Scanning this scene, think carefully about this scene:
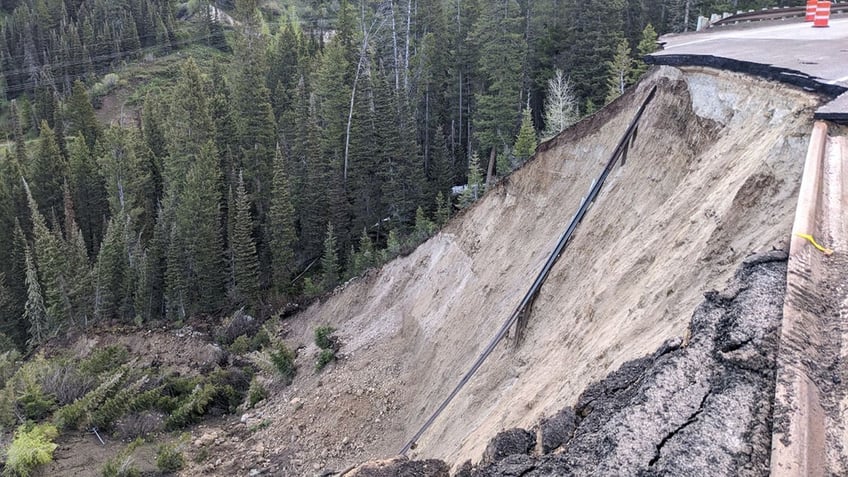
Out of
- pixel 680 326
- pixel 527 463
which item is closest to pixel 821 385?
pixel 680 326

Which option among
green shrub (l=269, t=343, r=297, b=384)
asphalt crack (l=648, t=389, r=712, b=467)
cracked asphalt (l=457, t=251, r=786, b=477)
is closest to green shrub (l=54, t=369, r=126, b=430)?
green shrub (l=269, t=343, r=297, b=384)

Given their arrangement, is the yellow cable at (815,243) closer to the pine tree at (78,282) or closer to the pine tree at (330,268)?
the pine tree at (330,268)

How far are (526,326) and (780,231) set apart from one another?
4.99m

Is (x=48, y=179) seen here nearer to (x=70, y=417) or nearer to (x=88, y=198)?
(x=88, y=198)

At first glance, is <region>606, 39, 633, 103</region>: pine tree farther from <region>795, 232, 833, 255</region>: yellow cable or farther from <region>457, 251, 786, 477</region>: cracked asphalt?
<region>457, 251, 786, 477</region>: cracked asphalt

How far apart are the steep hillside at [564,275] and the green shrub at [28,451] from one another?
4.68 meters

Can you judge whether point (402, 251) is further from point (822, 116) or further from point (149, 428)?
point (822, 116)

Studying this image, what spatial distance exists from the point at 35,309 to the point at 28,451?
26036 mm

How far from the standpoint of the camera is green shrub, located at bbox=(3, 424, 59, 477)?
14625mm

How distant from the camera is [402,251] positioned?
21812mm

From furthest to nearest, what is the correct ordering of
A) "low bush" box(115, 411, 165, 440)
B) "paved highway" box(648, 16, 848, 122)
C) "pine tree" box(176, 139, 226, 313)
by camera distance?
"pine tree" box(176, 139, 226, 313)
"low bush" box(115, 411, 165, 440)
"paved highway" box(648, 16, 848, 122)

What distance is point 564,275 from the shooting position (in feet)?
30.8

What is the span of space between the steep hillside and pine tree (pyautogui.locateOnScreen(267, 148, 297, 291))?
14606 mm

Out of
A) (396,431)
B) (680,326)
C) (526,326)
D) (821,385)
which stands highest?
(821,385)
